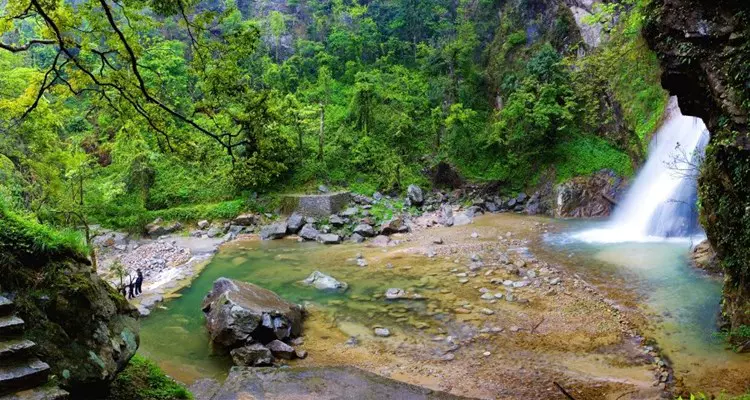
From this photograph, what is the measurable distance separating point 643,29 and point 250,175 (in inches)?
285

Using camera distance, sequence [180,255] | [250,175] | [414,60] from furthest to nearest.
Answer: [414,60]
[180,255]
[250,175]

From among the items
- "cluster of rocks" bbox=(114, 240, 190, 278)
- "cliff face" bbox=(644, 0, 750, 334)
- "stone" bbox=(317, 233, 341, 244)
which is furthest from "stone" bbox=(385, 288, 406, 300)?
"cluster of rocks" bbox=(114, 240, 190, 278)

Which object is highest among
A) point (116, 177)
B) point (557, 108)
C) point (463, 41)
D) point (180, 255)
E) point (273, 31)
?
point (273, 31)

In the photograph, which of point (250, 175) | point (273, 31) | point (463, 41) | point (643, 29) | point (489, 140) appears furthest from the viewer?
point (273, 31)

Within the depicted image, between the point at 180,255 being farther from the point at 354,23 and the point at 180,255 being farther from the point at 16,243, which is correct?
the point at 354,23

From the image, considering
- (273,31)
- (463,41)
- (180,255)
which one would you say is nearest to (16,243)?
(180,255)

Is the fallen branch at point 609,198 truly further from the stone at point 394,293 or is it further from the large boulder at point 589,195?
the stone at point 394,293

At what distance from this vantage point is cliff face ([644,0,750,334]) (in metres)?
6.25

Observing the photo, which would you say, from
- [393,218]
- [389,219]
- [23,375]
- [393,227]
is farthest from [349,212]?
[23,375]

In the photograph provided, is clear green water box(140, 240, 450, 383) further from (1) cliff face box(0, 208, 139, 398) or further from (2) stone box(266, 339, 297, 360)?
(1) cliff face box(0, 208, 139, 398)

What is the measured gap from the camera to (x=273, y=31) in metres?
38.1

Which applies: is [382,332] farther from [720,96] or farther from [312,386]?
[720,96]

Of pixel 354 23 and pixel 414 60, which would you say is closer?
pixel 414 60

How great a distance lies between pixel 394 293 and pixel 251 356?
421cm
